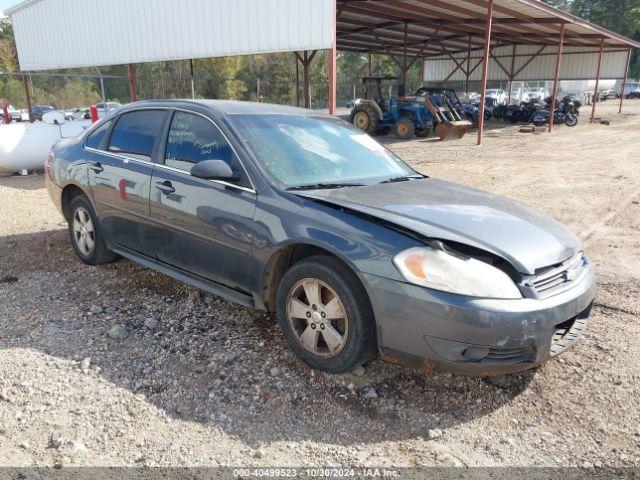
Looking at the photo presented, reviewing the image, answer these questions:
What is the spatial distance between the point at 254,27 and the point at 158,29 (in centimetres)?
376

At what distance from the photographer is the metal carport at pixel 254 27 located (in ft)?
33.4

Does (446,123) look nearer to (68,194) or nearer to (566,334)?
(68,194)

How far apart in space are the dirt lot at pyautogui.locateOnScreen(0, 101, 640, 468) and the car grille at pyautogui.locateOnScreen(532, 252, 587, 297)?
2.12ft

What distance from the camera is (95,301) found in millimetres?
4078

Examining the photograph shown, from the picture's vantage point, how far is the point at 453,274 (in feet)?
8.39

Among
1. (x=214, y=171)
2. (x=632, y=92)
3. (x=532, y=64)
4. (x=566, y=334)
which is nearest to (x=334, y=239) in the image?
(x=214, y=171)

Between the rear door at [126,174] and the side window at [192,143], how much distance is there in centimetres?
18

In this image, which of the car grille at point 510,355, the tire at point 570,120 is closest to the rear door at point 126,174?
the car grille at point 510,355

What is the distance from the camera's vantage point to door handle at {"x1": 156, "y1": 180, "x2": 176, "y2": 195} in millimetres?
3711

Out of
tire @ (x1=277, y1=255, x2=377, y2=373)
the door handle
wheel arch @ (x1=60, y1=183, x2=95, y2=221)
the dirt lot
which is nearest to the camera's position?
the dirt lot

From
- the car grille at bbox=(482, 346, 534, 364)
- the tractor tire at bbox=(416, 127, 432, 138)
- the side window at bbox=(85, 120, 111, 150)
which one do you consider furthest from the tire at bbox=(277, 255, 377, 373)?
the tractor tire at bbox=(416, 127, 432, 138)

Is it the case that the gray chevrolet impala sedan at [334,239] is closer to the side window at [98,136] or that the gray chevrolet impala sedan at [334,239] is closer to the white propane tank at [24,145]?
the side window at [98,136]

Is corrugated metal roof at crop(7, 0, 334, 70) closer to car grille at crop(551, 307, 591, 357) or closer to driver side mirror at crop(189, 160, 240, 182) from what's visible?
driver side mirror at crop(189, 160, 240, 182)

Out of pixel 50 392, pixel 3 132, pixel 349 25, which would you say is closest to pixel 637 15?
pixel 349 25
